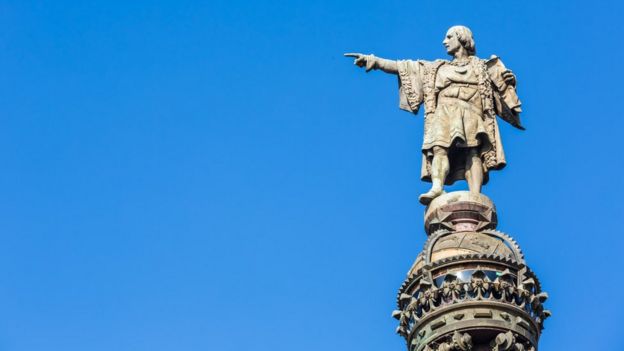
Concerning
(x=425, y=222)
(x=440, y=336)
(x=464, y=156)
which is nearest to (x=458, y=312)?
(x=440, y=336)

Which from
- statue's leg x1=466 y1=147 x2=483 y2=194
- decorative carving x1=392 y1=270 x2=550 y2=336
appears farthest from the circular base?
decorative carving x1=392 y1=270 x2=550 y2=336

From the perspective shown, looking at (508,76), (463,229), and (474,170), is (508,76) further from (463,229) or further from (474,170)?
(463,229)

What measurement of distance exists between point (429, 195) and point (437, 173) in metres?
0.51

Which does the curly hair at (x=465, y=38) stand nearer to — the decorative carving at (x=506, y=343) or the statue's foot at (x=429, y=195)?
the statue's foot at (x=429, y=195)

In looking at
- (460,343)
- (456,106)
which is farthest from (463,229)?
(456,106)

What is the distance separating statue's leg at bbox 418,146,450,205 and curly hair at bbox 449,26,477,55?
213cm

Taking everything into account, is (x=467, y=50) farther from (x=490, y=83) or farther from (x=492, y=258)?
(x=492, y=258)

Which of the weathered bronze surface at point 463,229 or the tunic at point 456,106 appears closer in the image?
the weathered bronze surface at point 463,229

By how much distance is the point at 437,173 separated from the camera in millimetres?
24891

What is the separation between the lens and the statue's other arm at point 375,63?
1031 inches

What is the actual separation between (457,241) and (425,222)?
4.26ft

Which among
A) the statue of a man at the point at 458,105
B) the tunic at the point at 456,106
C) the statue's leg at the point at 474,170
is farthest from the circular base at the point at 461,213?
the tunic at the point at 456,106

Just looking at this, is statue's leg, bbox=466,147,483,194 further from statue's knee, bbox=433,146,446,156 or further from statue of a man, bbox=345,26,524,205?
statue's knee, bbox=433,146,446,156

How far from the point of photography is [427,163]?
2530 centimetres
